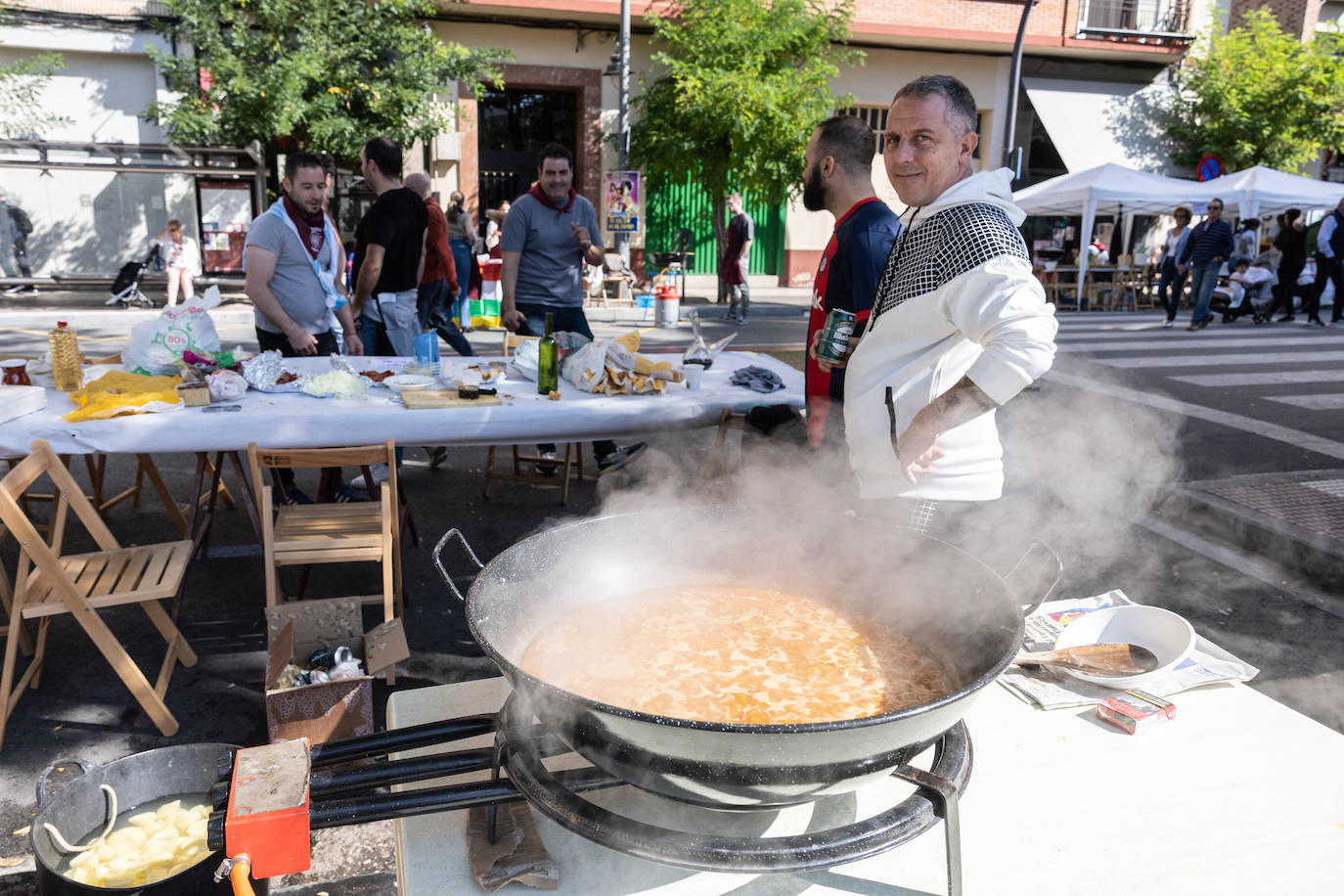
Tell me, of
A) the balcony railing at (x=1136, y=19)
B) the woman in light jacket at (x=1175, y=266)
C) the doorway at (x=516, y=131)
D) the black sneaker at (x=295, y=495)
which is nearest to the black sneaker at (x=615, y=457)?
the black sneaker at (x=295, y=495)

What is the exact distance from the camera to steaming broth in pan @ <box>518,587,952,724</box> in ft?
5.13

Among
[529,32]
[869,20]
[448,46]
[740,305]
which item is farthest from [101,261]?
[869,20]

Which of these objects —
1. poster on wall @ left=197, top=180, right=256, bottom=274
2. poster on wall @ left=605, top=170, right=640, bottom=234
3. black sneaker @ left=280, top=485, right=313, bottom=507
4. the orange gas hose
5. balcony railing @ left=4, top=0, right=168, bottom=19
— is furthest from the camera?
balcony railing @ left=4, top=0, right=168, bottom=19

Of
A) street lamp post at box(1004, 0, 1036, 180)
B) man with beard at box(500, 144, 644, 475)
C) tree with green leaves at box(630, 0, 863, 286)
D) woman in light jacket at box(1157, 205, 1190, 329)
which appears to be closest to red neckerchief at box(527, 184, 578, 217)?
man with beard at box(500, 144, 644, 475)

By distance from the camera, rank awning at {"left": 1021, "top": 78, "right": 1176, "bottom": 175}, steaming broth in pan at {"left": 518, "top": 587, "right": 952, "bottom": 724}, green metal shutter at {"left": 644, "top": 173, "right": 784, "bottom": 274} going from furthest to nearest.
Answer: awning at {"left": 1021, "top": 78, "right": 1176, "bottom": 175} → green metal shutter at {"left": 644, "top": 173, "right": 784, "bottom": 274} → steaming broth in pan at {"left": 518, "top": 587, "right": 952, "bottom": 724}

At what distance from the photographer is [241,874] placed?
115 cm

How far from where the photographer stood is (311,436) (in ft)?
12.8

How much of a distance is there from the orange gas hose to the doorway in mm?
18519

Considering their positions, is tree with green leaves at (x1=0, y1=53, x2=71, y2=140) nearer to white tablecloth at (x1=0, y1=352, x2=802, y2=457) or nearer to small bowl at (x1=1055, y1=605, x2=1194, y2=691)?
white tablecloth at (x1=0, y1=352, x2=802, y2=457)

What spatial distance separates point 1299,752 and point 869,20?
1973 cm

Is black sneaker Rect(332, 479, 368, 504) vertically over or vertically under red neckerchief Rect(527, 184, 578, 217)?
under

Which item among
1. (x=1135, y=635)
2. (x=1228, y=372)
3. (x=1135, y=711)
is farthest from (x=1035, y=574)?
(x=1228, y=372)

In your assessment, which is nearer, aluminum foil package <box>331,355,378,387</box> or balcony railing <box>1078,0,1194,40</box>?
aluminum foil package <box>331,355,378,387</box>

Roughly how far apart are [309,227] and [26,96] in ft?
49.9
